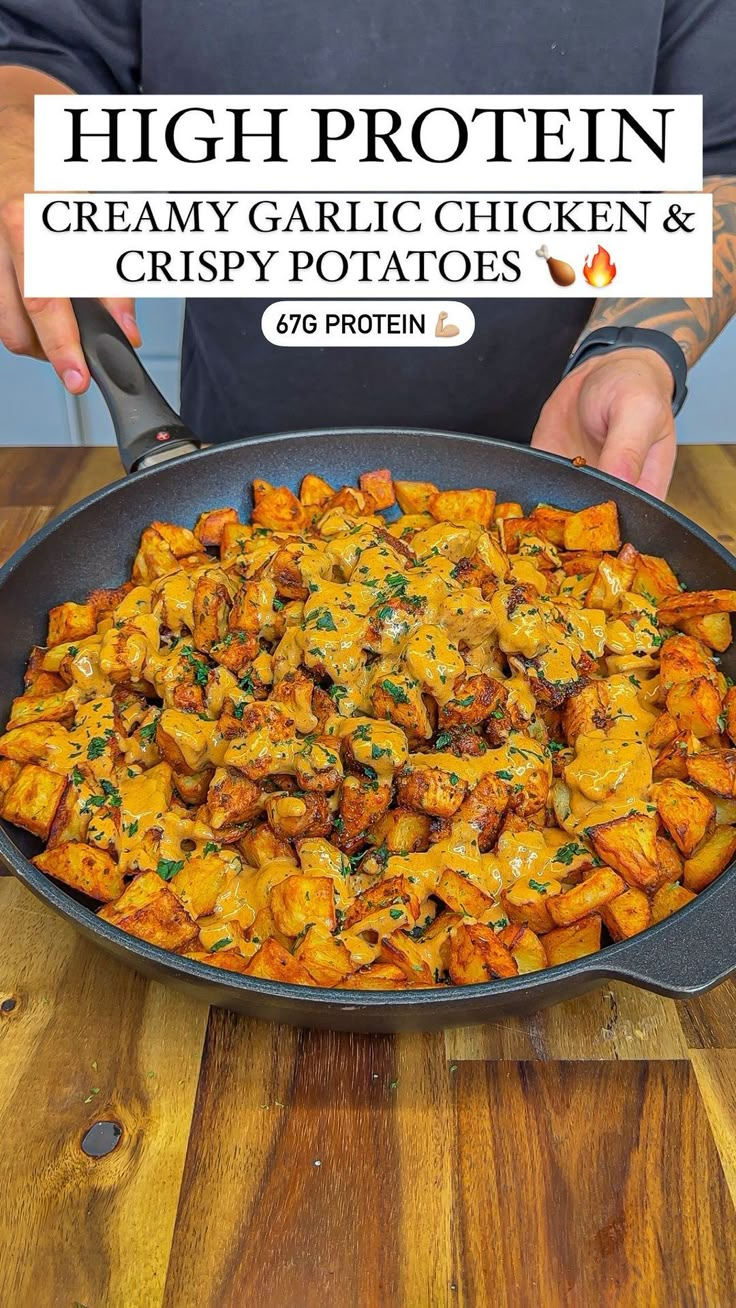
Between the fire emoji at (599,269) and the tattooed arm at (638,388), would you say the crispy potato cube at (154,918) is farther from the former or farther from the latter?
the fire emoji at (599,269)

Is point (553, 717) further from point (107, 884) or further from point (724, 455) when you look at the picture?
point (724, 455)

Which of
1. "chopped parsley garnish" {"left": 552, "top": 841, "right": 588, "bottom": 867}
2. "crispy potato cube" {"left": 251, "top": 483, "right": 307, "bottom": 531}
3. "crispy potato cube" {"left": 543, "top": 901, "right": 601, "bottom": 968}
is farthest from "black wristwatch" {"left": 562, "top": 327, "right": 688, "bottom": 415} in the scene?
"crispy potato cube" {"left": 543, "top": 901, "right": 601, "bottom": 968}

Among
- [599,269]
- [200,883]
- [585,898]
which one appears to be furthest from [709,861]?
[599,269]

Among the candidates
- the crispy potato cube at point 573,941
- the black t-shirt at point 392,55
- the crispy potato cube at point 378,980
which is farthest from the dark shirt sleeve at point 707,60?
the crispy potato cube at point 378,980

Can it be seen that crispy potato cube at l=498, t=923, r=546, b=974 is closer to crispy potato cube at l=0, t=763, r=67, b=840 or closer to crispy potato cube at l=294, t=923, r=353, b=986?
crispy potato cube at l=294, t=923, r=353, b=986

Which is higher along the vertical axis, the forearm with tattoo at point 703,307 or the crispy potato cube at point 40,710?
the forearm with tattoo at point 703,307

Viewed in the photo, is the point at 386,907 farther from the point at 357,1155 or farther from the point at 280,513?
the point at 280,513

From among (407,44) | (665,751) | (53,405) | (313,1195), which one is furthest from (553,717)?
(53,405)
